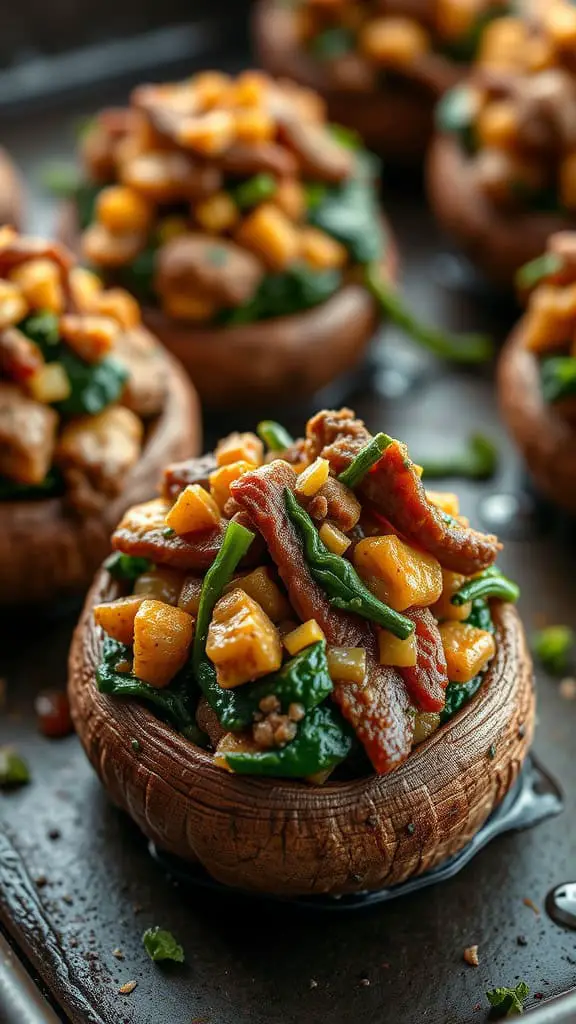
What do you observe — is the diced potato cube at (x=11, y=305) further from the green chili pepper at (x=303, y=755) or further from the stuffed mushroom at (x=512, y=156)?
the stuffed mushroom at (x=512, y=156)

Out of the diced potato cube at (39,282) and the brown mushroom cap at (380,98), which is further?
the brown mushroom cap at (380,98)

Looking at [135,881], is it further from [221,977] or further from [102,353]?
[102,353]

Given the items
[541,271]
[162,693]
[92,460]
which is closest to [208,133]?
[541,271]

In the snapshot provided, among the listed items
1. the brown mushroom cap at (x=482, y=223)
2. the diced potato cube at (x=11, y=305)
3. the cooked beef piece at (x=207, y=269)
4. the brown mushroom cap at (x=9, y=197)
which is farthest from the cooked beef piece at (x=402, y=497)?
the brown mushroom cap at (x=9, y=197)

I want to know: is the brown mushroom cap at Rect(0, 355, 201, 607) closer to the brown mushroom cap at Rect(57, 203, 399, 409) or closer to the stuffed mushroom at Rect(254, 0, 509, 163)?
the brown mushroom cap at Rect(57, 203, 399, 409)

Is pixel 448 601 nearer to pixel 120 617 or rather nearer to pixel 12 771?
pixel 120 617

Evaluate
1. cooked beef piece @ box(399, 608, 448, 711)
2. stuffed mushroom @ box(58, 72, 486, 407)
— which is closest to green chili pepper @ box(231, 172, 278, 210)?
stuffed mushroom @ box(58, 72, 486, 407)
